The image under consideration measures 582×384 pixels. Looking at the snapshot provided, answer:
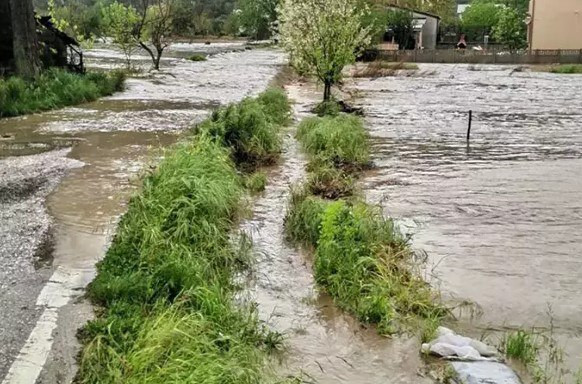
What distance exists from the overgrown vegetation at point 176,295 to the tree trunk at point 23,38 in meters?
12.0

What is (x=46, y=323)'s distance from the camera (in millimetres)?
5379

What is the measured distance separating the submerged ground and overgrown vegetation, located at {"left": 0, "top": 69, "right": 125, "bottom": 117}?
593mm

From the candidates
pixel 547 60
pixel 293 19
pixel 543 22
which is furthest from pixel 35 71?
pixel 543 22

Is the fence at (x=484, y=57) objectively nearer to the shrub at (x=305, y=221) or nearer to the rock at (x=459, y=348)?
the shrub at (x=305, y=221)

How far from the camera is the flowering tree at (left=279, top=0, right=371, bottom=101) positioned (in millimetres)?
19328

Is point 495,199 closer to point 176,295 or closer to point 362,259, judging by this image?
point 362,259

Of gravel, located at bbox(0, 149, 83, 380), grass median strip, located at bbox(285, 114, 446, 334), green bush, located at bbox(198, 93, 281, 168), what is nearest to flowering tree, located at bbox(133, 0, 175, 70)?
green bush, located at bbox(198, 93, 281, 168)

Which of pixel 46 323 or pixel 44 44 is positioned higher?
pixel 44 44

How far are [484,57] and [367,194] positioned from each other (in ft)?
120

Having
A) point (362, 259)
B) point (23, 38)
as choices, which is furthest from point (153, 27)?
point (362, 259)

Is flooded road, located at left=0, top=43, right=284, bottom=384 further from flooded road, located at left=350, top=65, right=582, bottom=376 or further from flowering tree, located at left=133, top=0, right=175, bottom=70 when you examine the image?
flowering tree, located at left=133, top=0, right=175, bottom=70

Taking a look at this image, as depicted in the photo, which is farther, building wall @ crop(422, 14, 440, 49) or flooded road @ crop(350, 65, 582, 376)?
building wall @ crop(422, 14, 440, 49)

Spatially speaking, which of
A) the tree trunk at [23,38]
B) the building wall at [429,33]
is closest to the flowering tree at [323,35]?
the tree trunk at [23,38]

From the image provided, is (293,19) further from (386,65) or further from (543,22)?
(543,22)
